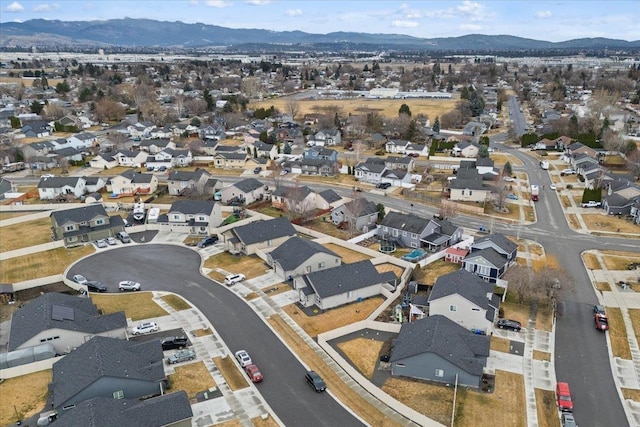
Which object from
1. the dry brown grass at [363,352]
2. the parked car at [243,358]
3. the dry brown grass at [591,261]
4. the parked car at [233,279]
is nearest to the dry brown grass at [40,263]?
the parked car at [233,279]

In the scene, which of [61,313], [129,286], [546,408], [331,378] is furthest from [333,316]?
[61,313]

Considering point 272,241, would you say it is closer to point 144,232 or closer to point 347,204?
point 347,204

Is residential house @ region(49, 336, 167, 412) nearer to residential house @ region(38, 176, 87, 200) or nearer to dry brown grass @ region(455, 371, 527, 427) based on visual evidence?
dry brown grass @ region(455, 371, 527, 427)

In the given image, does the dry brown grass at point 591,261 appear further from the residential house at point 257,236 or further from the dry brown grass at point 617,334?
the residential house at point 257,236

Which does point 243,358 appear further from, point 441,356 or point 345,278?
point 441,356

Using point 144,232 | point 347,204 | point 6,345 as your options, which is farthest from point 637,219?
point 6,345

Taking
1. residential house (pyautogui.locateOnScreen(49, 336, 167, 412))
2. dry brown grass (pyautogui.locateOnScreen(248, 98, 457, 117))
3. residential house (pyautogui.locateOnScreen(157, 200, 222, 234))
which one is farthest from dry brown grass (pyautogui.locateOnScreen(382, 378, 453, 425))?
dry brown grass (pyautogui.locateOnScreen(248, 98, 457, 117))
